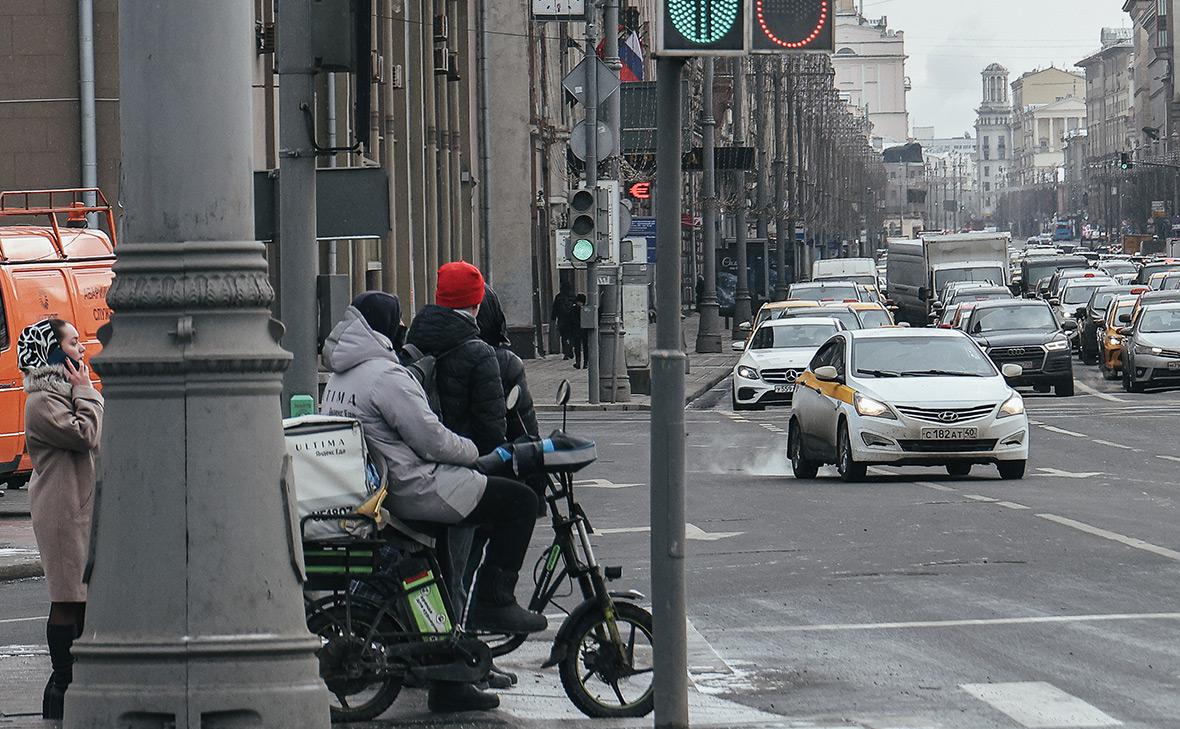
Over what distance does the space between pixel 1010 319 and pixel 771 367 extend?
7.11m

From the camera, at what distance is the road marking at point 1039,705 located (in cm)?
819

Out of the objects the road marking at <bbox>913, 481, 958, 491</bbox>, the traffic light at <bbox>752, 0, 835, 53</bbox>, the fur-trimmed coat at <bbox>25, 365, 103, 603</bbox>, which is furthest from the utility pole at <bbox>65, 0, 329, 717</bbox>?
the road marking at <bbox>913, 481, 958, 491</bbox>

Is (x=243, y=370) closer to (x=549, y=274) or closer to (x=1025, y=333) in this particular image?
(x=1025, y=333)

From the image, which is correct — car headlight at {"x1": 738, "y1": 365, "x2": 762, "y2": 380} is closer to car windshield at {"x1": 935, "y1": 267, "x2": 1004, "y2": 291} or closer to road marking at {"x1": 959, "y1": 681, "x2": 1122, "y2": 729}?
road marking at {"x1": 959, "y1": 681, "x2": 1122, "y2": 729}

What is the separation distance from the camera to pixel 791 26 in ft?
22.6

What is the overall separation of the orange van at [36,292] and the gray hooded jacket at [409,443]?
37.0 ft

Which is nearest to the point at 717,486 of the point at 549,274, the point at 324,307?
the point at 324,307

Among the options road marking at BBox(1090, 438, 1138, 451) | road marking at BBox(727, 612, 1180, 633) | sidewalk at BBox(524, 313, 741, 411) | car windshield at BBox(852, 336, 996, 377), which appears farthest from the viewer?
sidewalk at BBox(524, 313, 741, 411)

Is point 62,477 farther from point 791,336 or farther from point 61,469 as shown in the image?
point 791,336

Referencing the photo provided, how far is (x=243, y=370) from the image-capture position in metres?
5.82

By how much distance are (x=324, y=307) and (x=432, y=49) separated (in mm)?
35459

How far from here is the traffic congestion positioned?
20.2 m

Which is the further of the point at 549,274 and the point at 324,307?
the point at 549,274

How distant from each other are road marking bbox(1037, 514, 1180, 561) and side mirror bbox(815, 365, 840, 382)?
509 cm
